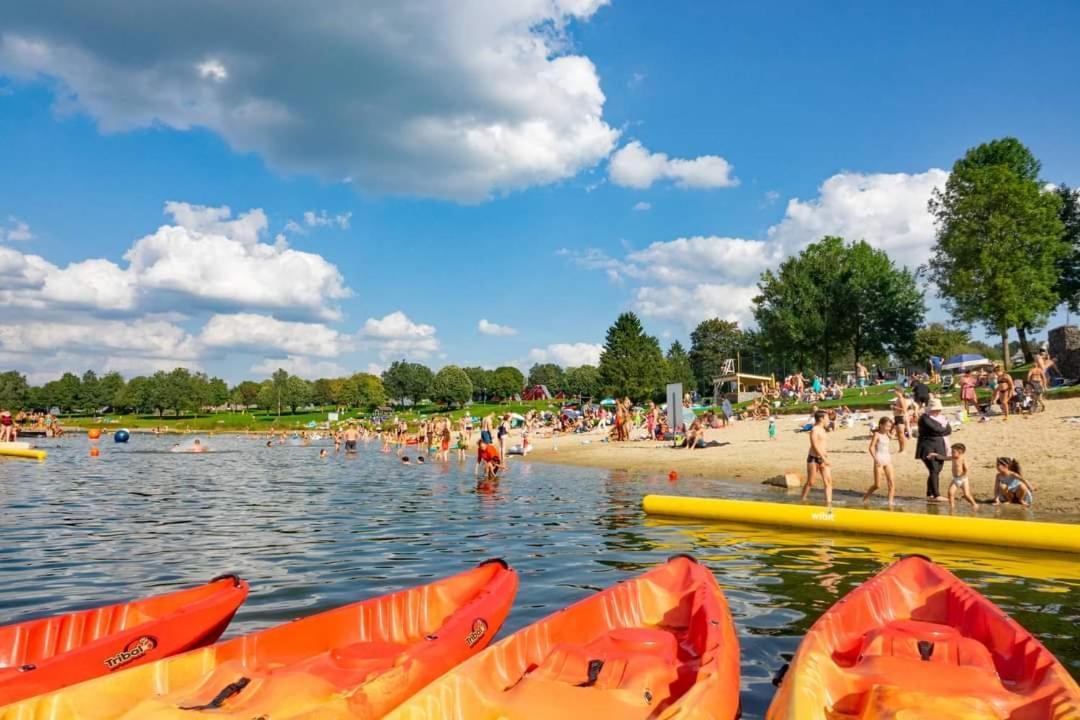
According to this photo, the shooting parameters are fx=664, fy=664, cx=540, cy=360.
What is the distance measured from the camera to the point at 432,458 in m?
34.8

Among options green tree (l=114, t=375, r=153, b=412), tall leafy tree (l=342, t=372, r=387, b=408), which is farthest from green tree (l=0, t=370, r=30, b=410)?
tall leafy tree (l=342, t=372, r=387, b=408)

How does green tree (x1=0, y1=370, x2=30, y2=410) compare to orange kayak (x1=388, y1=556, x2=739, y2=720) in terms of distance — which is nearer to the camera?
orange kayak (x1=388, y1=556, x2=739, y2=720)

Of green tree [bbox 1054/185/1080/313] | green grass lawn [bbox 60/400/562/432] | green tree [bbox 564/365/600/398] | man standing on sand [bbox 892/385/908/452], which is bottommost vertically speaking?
green grass lawn [bbox 60/400/562/432]

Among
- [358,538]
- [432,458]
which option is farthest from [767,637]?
[432,458]

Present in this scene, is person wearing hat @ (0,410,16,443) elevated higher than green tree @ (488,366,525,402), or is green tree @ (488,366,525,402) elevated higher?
green tree @ (488,366,525,402)

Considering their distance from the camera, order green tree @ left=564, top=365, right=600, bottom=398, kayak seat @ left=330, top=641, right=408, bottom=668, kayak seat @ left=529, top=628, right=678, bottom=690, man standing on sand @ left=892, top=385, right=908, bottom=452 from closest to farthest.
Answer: kayak seat @ left=529, top=628, right=678, bottom=690
kayak seat @ left=330, top=641, right=408, bottom=668
man standing on sand @ left=892, top=385, right=908, bottom=452
green tree @ left=564, top=365, right=600, bottom=398

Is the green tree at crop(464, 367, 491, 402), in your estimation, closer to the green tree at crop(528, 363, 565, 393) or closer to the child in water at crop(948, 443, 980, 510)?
the green tree at crop(528, 363, 565, 393)

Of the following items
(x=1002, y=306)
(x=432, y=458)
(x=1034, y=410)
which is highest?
(x=1002, y=306)

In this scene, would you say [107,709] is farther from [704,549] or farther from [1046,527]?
[1046,527]

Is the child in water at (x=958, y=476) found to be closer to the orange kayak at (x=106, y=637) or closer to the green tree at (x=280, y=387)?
the orange kayak at (x=106, y=637)

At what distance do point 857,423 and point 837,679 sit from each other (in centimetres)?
2462

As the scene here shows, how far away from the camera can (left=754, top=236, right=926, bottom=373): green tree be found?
5219cm

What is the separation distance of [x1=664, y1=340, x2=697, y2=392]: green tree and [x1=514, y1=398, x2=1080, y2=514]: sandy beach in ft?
163

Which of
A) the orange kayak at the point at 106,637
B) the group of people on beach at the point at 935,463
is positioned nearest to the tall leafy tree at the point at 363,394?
the group of people on beach at the point at 935,463
